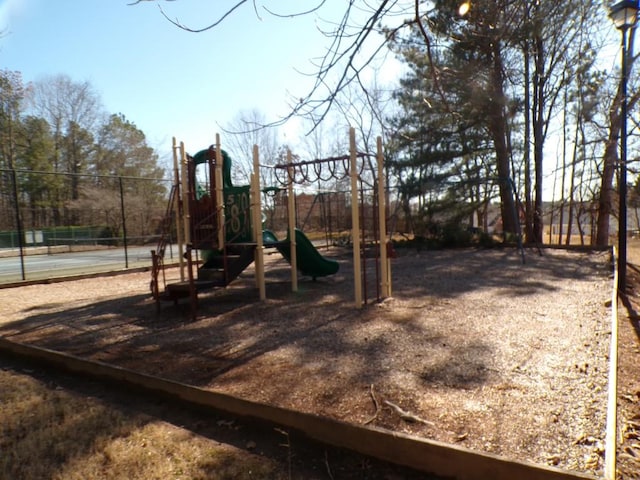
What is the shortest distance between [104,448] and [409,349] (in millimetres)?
2740

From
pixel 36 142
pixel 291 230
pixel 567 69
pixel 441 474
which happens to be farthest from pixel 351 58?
A: pixel 36 142

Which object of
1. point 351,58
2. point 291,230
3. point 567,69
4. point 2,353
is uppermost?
point 567,69

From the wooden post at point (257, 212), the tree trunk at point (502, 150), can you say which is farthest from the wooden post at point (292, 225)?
the tree trunk at point (502, 150)

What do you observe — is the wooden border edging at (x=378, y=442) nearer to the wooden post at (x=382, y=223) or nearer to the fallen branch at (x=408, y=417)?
the fallen branch at (x=408, y=417)

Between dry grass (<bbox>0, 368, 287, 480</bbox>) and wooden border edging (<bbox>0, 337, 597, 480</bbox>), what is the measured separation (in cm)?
30

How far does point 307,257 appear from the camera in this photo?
8.72 metres

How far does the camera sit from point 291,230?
26.6 feet

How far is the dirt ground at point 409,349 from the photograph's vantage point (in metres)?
2.69

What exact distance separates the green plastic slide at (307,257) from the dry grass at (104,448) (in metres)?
5.28

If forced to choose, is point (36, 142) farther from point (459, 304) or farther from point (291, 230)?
point (459, 304)

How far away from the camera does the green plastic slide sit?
8.46 m

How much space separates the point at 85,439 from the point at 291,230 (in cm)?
556

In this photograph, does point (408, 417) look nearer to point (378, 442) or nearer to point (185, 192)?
point (378, 442)

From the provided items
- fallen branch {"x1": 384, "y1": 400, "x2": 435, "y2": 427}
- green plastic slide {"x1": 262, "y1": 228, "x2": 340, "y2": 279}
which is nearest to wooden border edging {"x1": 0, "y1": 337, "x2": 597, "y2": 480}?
fallen branch {"x1": 384, "y1": 400, "x2": 435, "y2": 427}
